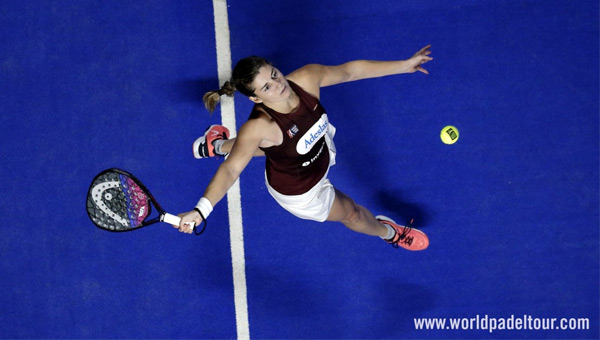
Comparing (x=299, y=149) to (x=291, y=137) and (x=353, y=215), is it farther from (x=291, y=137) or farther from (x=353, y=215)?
(x=353, y=215)

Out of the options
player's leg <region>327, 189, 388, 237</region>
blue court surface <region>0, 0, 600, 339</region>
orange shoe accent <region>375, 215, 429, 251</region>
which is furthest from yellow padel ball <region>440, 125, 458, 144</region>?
player's leg <region>327, 189, 388, 237</region>

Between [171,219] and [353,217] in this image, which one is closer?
[171,219]

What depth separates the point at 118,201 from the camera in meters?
3.64

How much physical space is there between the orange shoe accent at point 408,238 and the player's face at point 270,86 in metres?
2.03

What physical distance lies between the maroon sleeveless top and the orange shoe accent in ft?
3.82

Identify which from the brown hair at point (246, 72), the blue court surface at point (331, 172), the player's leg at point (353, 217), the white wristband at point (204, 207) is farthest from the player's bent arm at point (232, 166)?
the blue court surface at point (331, 172)

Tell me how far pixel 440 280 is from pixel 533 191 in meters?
1.18

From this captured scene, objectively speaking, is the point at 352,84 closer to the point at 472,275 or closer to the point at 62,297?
the point at 472,275

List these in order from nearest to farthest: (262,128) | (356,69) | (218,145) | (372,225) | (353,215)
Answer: (262,128)
(356,69)
(353,215)
(372,225)
(218,145)

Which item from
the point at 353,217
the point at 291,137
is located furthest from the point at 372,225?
the point at 291,137

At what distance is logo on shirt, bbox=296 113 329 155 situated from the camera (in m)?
3.64

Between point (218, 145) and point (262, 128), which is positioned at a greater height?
point (218, 145)

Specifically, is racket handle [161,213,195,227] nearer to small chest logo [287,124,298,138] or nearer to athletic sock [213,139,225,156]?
small chest logo [287,124,298,138]

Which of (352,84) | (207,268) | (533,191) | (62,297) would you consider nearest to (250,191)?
(207,268)
